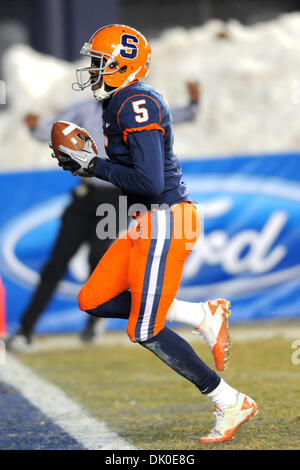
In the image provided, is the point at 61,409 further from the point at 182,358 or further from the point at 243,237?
the point at 243,237

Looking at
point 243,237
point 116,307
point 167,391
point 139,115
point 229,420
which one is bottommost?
point 167,391

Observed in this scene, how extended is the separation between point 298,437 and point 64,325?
352 cm

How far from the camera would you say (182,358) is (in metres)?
3.61

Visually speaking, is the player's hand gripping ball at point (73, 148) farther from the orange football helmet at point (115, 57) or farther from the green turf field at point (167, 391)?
the green turf field at point (167, 391)

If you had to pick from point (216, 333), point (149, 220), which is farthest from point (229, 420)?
point (149, 220)

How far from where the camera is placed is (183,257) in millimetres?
3668

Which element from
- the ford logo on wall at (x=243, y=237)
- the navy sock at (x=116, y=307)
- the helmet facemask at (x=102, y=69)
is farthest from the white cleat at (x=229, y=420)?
the ford logo on wall at (x=243, y=237)

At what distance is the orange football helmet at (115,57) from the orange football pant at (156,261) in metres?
0.56

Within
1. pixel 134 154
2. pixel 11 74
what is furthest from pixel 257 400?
pixel 11 74

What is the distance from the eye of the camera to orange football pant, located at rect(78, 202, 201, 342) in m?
3.58

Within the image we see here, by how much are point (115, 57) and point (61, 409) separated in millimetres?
1860

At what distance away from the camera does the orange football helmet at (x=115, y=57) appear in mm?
3598

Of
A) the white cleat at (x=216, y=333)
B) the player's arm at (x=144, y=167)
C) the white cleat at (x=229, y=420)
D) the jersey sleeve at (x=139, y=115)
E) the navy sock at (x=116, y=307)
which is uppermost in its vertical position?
the jersey sleeve at (x=139, y=115)

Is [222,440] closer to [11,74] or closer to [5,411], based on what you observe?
[5,411]
